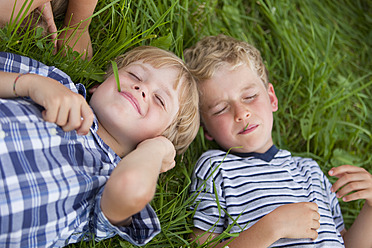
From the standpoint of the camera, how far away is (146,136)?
209cm

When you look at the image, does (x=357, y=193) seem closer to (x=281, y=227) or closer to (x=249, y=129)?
(x=281, y=227)

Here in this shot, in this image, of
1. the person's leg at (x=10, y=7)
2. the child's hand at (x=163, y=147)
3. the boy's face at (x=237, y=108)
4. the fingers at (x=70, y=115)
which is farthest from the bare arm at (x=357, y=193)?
the person's leg at (x=10, y=7)

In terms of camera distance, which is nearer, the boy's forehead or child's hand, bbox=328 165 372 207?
the boy's forehead

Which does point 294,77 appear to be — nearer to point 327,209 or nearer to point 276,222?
point 327,209

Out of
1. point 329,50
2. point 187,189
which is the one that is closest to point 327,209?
point 187,189

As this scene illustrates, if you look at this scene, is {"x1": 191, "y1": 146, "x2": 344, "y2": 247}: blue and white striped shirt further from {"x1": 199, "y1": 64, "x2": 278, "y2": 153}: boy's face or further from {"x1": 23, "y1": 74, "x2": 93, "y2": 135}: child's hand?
{"x1": 23, "y1": 74, "x2": 93, "y2": 135}: child's hand

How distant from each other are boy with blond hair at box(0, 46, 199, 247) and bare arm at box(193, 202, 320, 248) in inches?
21.7

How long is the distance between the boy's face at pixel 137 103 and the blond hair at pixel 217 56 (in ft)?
1.35

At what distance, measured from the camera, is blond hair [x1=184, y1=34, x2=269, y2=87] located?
254 centimetres

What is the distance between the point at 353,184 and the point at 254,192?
64 centimetres

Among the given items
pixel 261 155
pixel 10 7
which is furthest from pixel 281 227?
pixel 10 7

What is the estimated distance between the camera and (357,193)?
2.46 metres

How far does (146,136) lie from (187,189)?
0.62 metres

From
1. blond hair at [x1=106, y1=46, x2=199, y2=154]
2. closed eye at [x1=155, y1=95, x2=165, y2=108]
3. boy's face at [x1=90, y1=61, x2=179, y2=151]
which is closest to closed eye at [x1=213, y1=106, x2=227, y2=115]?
blond hair at [x1=106, y1=46, x2=199, y2=154]
